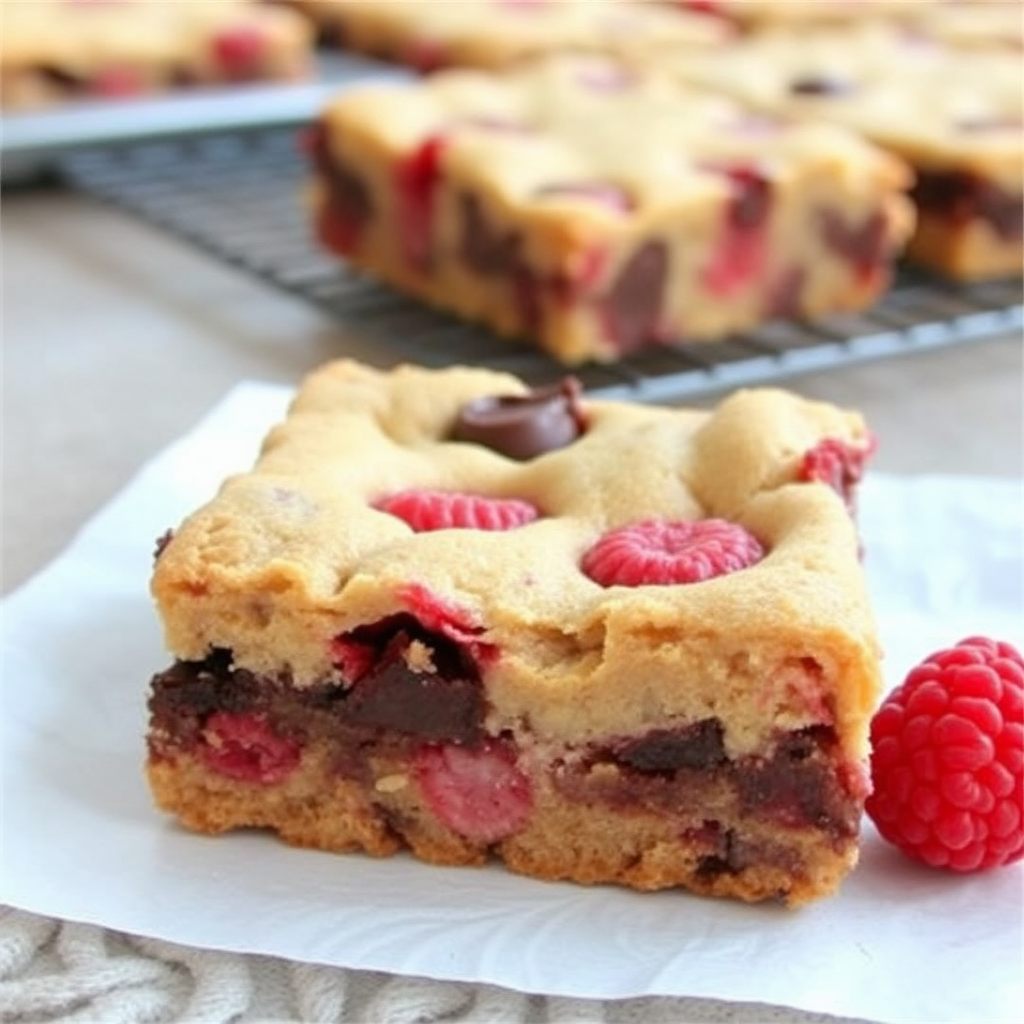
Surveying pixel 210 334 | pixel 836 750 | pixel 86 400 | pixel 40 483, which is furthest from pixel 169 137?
pixel 836 750

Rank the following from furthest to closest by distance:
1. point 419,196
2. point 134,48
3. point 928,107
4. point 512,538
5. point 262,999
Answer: point 134,48 < point 928,107 < point 419,196 < point 512,538 < point 262,999

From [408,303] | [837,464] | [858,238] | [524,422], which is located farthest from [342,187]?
[837,464]

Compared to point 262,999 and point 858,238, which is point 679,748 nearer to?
point 262,999

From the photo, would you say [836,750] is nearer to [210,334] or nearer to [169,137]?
[210,334]

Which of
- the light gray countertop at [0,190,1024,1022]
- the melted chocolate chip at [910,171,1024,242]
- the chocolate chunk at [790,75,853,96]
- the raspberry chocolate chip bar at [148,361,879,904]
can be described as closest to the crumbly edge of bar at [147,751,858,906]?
the raspberry chocolate chip bar at [148,361,879,904]

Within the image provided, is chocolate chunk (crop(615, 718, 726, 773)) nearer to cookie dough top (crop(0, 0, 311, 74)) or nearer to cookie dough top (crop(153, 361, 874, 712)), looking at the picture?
cookie dough top (crop(153, 361, 874, 712))

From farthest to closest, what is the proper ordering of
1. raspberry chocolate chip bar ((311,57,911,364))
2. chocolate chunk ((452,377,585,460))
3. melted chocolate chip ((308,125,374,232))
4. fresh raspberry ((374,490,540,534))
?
melted chocolate chip ((308,125,374,232)) < raspberry chocolate chip bar ((311,57,911,364)) < chocolate chunk ((452,377,585,460)) < fresh raspberry ((374,490,540,534))

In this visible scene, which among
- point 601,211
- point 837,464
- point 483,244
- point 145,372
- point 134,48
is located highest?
point 837,464
